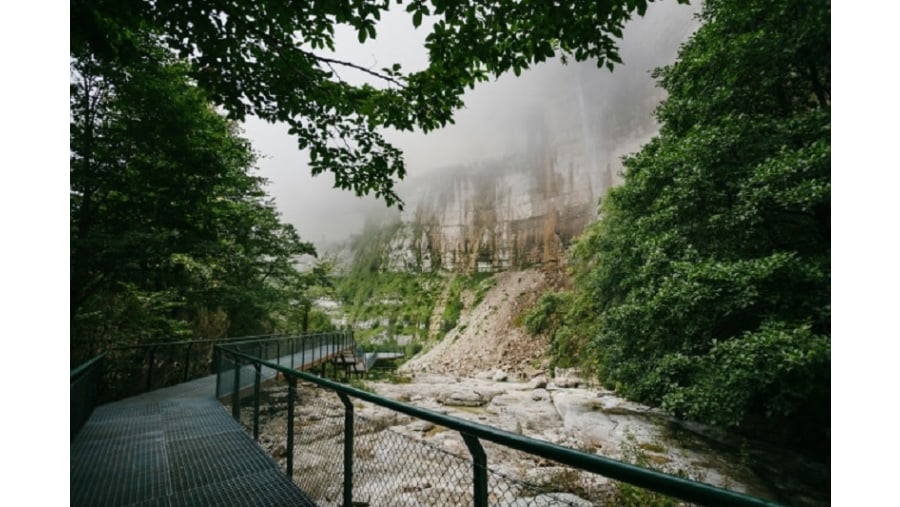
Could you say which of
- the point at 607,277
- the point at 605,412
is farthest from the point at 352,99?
the point at 605,412

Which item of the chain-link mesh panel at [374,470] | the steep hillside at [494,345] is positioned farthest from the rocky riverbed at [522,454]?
the steep hillside at [494,345]

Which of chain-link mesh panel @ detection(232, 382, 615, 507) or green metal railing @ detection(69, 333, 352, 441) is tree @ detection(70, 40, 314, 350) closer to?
green metal railing @ detection(69, 333, 352, 441)

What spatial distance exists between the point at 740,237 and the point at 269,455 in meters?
9.33

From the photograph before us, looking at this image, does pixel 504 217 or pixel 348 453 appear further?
pixel 504 217

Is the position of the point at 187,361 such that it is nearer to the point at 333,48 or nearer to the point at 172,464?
the point at 172,464

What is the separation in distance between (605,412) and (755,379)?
6742 millimetres

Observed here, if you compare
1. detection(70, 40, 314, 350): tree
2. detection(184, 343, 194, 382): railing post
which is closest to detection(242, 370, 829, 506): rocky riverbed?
detection(184, 343, 194, 382): railing post

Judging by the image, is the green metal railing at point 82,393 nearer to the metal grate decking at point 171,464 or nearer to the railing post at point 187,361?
the metal grate decking at point 171,464

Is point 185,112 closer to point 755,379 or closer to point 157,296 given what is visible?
point 157,296

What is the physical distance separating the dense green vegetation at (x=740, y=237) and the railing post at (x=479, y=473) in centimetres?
618

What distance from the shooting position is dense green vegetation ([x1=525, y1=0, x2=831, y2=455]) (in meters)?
6.42

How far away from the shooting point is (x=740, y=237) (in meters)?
8.10

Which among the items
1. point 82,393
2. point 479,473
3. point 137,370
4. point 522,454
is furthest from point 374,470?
point 137,370

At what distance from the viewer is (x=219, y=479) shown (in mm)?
3689
